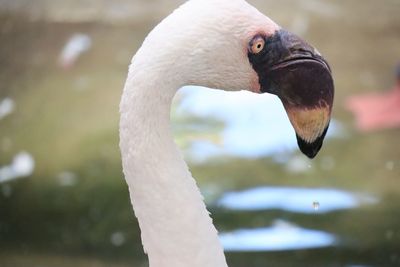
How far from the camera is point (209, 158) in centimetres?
202

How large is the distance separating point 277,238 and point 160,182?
92 centimetres

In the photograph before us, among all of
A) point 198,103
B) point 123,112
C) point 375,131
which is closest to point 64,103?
point 198,103

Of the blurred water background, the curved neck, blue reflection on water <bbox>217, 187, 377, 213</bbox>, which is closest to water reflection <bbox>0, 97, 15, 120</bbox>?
the blurred water background

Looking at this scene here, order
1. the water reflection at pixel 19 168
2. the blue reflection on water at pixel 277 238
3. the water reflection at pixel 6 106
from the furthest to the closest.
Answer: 1. the water reflection at pixel 6 106
2. the water reflection at pixel 19 168
3. the blue reflection on water at pixel 277 238

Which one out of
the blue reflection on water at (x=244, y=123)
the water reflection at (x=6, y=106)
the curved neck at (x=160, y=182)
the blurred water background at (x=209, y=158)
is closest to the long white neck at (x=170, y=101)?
the curved neck at (x=160, y=182)

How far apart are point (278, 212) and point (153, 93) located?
101 centimetres

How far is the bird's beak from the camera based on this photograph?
2.94 ft

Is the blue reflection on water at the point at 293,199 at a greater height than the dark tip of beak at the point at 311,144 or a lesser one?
greater

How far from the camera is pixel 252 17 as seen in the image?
88cm

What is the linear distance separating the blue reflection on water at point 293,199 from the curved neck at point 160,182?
913 mm

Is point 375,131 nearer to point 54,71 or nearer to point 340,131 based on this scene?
point 340,131

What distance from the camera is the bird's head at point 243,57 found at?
871 mm

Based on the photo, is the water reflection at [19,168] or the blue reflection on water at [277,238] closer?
the blue reflection on water at [277,238]

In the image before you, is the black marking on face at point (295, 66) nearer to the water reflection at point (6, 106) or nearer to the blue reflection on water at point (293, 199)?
the blue reflection on water at point (293, 199)
